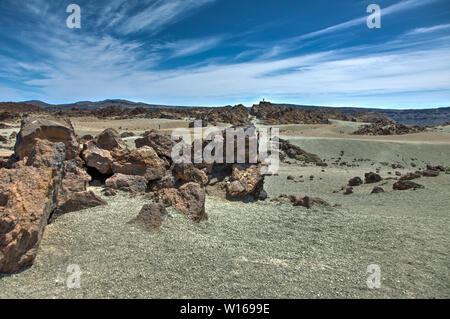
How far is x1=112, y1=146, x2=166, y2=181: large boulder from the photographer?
7035 mm

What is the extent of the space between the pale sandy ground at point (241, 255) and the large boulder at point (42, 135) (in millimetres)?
2112

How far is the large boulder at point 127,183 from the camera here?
21.5ft

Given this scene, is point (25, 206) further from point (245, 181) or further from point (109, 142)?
point (245, 181)

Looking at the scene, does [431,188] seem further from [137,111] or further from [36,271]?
Answer: [137,111]

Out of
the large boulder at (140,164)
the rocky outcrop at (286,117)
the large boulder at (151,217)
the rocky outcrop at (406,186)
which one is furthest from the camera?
the rocky outcrop at (286,117)

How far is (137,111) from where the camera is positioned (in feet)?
194

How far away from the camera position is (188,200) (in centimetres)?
579

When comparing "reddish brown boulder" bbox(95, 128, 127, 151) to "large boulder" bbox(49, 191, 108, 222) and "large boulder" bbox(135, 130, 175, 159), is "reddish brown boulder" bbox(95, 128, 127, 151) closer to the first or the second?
"large boulder" bbox(135, 130, 175, 159)

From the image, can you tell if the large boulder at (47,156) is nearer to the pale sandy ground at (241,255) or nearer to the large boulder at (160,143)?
the pale sandy ground at (241,255)

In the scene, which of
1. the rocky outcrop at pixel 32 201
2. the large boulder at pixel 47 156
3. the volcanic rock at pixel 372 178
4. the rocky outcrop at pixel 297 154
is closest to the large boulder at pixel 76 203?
the rocky outcrop at pixel 32 201

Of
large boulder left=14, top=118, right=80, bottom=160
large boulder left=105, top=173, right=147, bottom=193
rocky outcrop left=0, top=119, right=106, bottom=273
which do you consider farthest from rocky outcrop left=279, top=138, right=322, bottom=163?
rocky outcrop left=0, top=119, right=106, bottom=273

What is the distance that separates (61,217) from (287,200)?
5434 millimetres
